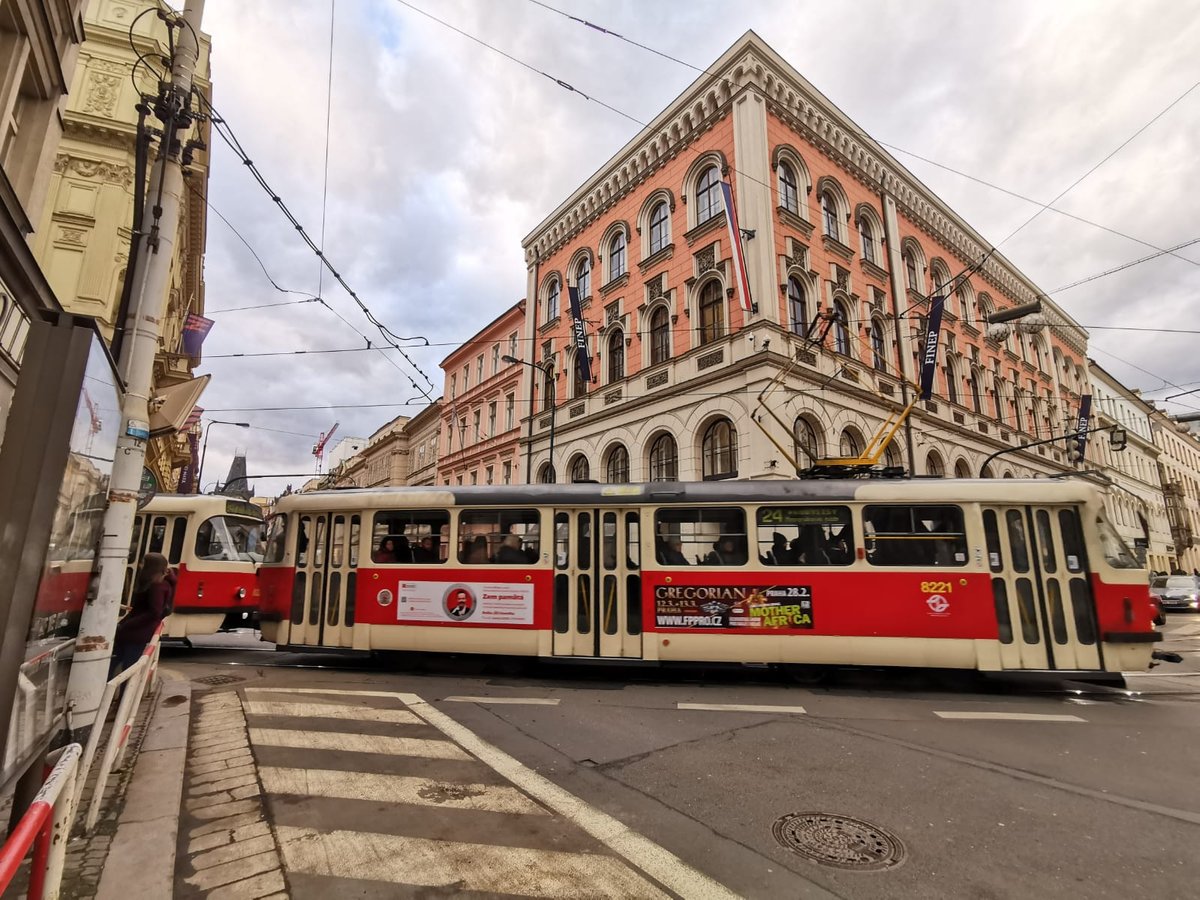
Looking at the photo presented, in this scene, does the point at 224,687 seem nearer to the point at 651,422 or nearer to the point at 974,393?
the point at 651,422

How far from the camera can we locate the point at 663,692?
7.95 meters

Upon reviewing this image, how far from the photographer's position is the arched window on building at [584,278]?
25.3 meters

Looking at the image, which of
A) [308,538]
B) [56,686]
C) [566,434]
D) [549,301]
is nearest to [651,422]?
[566,434]

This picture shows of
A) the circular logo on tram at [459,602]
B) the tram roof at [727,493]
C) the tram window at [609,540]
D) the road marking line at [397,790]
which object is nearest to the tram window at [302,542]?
the tram roof at [727,493]

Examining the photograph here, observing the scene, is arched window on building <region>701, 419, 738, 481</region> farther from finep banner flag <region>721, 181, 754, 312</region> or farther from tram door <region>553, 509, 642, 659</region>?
tram door <region>553, 509, 642, 659</region>

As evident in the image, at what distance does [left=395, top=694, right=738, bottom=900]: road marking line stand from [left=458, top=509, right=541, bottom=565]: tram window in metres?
3.50

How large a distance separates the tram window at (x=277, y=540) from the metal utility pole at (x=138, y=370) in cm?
470

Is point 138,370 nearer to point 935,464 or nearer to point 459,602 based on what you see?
point 459,602

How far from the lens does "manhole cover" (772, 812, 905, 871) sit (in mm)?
3504

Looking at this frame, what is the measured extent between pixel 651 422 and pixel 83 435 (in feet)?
A: 59.4

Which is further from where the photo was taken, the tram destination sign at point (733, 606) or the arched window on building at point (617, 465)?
the arched window on building at point (617, 465)

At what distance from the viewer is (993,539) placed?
8.20 meters

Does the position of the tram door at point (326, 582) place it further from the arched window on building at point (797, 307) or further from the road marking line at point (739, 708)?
the arched window on building at point (797, 307)

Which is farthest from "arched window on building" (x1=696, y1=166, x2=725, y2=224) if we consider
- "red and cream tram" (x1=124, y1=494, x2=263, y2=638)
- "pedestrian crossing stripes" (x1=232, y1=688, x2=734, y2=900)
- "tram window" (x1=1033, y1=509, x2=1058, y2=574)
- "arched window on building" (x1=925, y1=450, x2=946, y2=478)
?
"pedestrian crossing stripes" (x1=232, y1=688, x2=734, y2=900)
